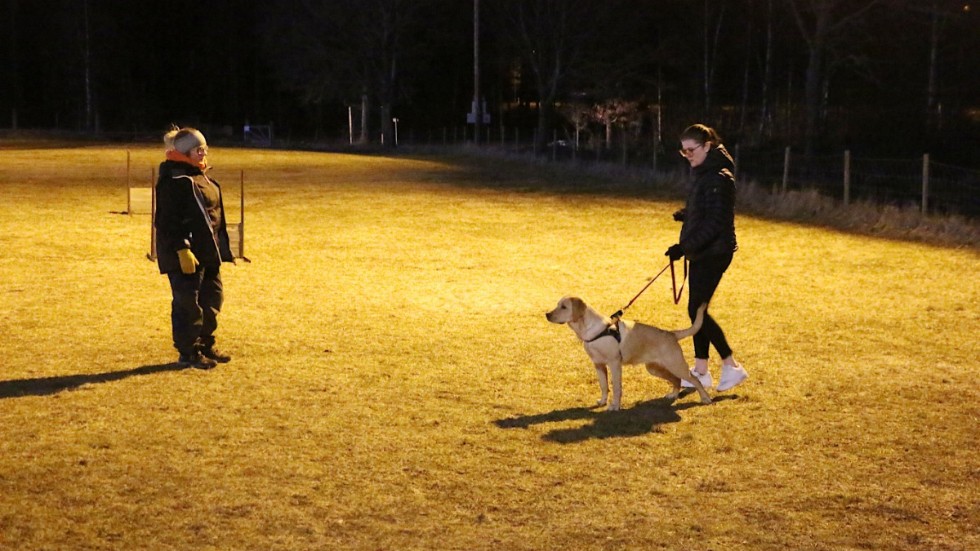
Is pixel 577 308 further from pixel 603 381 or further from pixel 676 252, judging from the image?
pixel 676 252

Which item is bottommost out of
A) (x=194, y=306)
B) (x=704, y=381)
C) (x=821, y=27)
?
(x=704, y=381)

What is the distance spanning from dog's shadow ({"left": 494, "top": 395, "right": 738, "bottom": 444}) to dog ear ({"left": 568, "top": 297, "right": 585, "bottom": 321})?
0.60 m

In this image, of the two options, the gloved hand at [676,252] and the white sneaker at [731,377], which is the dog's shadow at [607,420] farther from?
the gloved hand at [676,252]

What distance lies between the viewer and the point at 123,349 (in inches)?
332

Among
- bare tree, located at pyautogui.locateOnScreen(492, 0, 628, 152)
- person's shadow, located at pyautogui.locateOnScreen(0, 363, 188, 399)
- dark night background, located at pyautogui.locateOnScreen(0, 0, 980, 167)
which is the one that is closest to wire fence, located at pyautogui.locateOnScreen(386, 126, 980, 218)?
dark night background, located at pyautogui.locateOnScreen(0, 0, 980, 167)

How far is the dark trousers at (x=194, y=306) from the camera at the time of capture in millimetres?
7656

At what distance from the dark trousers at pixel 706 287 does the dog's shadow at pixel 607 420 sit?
0.39 metres

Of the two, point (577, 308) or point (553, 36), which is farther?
point (553, 36)

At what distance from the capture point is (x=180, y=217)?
754 centimetres

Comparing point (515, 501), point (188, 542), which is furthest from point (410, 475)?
point (188, 542)

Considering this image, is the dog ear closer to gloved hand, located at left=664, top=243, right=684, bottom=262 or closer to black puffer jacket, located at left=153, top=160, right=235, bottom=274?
gloved hand, located at left=664, top=243, right=684, bottom=262

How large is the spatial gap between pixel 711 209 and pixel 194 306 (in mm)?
3601

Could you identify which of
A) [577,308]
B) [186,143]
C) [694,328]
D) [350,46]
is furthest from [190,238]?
[350,46]

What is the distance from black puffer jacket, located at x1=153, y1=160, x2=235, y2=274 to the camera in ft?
24.6
